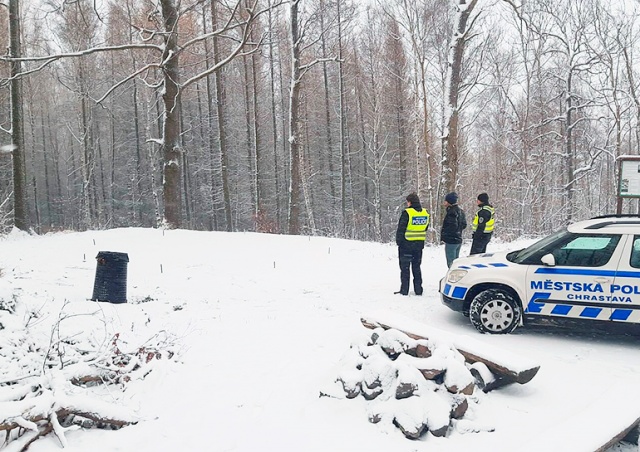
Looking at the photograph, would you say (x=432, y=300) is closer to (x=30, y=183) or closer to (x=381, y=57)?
(x=381, y=57)

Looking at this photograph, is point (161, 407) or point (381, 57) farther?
point (381, 57)

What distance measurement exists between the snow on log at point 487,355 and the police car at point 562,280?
1.87m

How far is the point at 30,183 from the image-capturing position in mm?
39062

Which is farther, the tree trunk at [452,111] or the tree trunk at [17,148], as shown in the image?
the tree trunk at [452,111]

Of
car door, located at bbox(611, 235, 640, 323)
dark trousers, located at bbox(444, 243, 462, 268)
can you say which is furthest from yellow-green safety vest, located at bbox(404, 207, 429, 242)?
car door, located at bbox(611, 235, 640, 323)

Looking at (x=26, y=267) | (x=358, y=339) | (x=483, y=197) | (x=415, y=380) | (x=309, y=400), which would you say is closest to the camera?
(x=415, y=380)

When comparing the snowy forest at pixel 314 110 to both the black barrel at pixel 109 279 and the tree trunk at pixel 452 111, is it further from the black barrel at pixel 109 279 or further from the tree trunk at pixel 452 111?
the black barrel at pixel 109 279

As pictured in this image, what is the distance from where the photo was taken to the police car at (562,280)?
18.6ft

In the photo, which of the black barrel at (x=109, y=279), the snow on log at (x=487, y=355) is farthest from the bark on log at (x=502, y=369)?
the black barrel at (x=109, y=279)

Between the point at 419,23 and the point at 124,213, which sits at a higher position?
the point at 419,23

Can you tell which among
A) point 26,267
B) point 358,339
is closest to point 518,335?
point 358,339

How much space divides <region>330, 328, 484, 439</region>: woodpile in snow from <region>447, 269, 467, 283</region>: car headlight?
2371 mm

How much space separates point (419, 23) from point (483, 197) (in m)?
15.2

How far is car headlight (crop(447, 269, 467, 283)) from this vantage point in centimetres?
654
